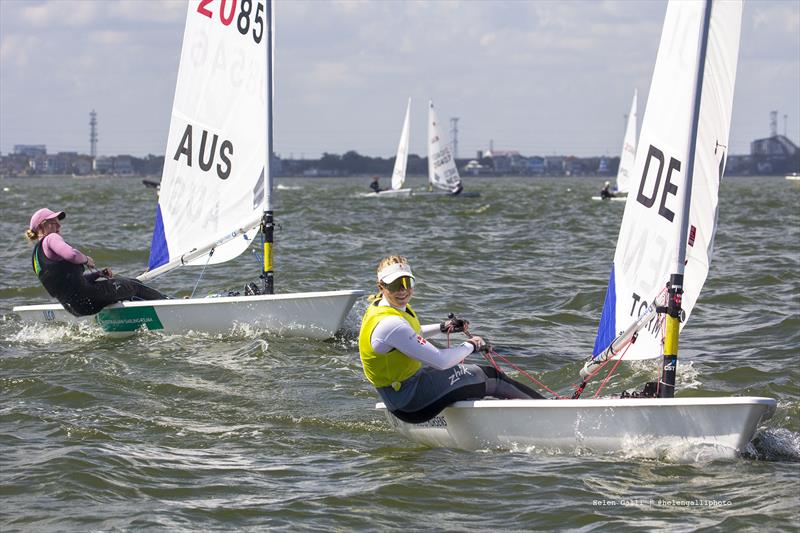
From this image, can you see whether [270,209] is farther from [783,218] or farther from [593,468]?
[783,218]

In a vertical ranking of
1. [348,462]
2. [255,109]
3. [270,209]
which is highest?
[255,109]

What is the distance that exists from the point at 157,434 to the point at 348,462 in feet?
4.37

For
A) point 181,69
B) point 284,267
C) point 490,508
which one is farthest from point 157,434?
point 284,267

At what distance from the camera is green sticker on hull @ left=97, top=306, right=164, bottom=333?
9703 mm

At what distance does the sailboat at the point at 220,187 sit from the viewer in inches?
374

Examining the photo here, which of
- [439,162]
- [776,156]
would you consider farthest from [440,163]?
[776,156]

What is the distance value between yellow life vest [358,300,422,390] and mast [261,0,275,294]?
3658 millimetres

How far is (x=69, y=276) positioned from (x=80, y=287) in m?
0.15

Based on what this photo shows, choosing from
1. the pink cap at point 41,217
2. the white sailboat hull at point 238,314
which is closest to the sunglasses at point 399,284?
the white sailboat hull at point 238,314

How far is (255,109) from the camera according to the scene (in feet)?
32.6

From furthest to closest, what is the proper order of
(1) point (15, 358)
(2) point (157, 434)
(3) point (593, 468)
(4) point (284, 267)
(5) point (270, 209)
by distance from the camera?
(4) point (284, 267) → (5) point (270, 209) → (1) point (15, 358) → (2) point (157, 434) → (3) point (593, 468)

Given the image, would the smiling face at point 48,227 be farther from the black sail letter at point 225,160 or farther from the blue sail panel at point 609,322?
the blue sail panel at point 609,322

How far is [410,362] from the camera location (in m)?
6.08

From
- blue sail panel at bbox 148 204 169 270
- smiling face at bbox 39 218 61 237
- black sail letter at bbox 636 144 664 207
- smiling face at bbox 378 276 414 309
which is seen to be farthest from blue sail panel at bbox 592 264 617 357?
blue sail panel at bbox 148 204 169 270
